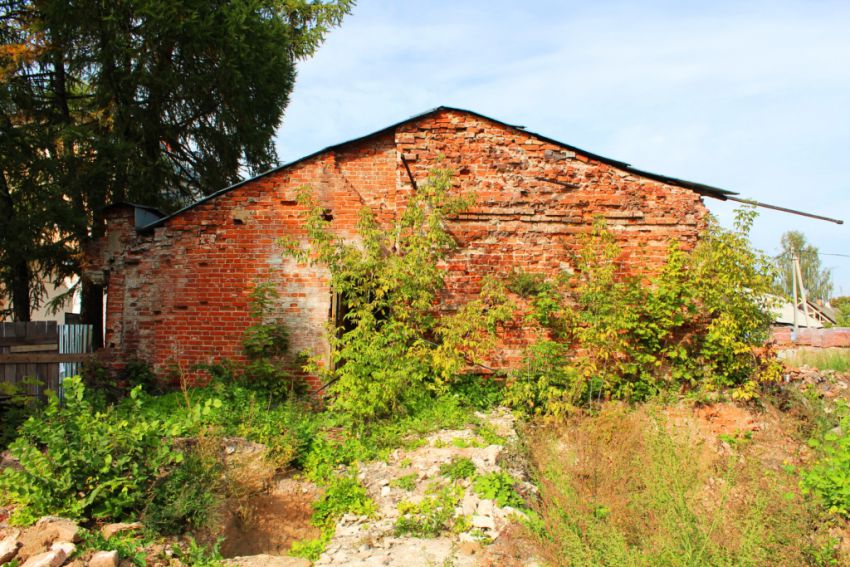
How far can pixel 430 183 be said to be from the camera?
9.63 meters

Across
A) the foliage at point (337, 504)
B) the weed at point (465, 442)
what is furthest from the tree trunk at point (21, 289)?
the weed at point (465, 442)

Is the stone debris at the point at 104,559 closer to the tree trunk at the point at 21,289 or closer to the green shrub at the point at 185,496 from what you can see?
the green shrub at the point at 185,496

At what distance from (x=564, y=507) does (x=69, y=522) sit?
4.21 m

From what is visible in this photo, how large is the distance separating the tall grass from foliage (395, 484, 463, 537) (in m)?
10.1

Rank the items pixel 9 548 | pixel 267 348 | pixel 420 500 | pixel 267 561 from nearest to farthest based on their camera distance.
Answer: pixel 9 548 < pixel 267 561 < pixel 420 500 < pixel 267 348

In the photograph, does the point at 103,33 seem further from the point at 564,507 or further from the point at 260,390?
the point at 564,507

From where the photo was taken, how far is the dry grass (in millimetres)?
4730

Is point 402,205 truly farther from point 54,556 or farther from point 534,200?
point 54,556

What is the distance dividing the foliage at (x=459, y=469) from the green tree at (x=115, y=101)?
335 inches

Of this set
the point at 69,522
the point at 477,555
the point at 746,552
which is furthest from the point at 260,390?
the point at 746,552

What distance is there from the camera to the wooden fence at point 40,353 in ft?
30.5

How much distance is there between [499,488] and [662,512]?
1.64 meters

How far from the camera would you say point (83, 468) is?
581 centimetres

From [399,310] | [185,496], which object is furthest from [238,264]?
[185,496]
